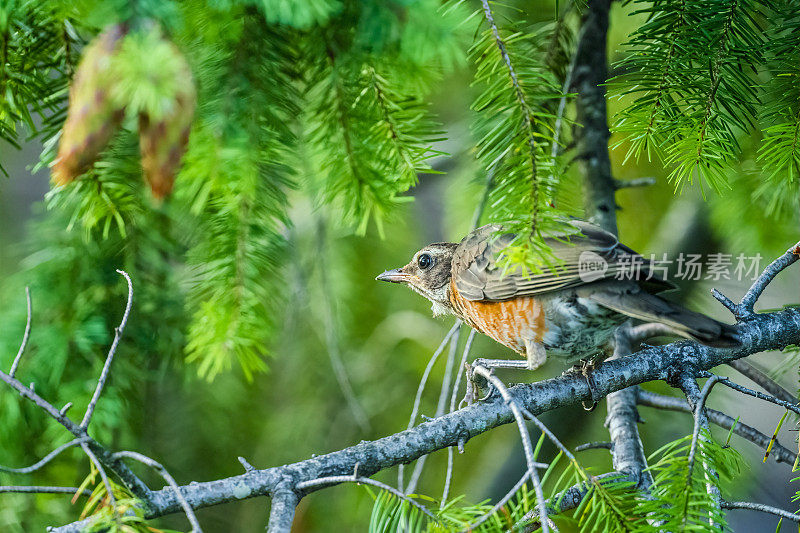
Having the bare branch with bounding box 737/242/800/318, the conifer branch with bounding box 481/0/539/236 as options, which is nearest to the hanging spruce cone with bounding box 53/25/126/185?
the conifer branch with bounding box 481/0/539/236

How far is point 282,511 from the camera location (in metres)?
1.06

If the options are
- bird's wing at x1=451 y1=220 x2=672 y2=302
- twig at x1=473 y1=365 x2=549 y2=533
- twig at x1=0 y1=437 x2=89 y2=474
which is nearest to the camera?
twig at x1=0 y1=437 x2=89 y2=474

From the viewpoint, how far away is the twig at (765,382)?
1549mm

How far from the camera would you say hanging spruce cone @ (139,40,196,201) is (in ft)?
3.58

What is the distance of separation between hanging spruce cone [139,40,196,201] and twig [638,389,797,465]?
1034mm

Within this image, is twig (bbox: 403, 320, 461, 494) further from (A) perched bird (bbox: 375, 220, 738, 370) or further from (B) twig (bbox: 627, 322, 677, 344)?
(B) twig (bbox: 627, 322, 677, 344)

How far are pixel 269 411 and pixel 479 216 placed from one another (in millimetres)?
1435

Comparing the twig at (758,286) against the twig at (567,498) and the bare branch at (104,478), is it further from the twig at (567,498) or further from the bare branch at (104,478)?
the bare branch at (104,478)

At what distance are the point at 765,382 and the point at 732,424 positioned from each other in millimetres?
290

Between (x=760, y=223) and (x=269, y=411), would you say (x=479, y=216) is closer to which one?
(x=760, y=223)

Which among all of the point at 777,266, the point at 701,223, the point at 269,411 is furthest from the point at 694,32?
the point at 269,411

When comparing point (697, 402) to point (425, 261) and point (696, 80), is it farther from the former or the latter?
point (425, 261)

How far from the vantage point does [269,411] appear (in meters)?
2.79

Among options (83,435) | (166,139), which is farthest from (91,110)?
(83,435)
